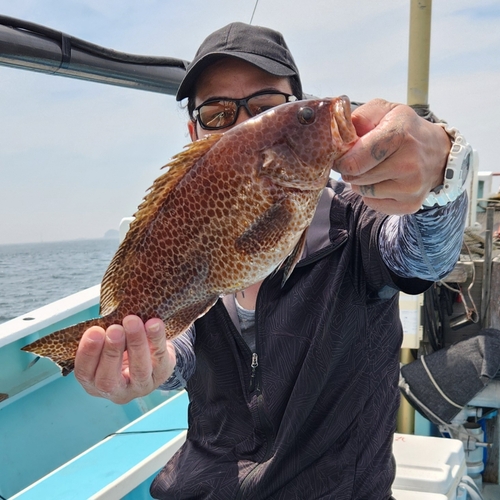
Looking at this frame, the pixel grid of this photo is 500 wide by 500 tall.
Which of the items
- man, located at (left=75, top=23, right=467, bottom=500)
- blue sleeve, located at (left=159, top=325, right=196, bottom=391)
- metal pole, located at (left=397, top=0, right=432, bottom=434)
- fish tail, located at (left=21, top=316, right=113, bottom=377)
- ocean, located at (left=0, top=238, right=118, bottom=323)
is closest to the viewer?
fish tail, located at (left=21, top=316, right=113, bottom=377)

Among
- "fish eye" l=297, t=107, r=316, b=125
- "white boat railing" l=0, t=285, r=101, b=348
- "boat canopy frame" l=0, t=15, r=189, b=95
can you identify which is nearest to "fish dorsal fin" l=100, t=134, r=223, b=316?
"fish eye" l=297, t=107, r=316, b=125

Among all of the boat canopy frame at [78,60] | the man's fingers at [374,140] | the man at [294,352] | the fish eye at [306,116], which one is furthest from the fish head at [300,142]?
the boat canopy frame at [78,60]

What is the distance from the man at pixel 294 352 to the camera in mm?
2016

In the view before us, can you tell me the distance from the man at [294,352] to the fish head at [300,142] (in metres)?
0.46

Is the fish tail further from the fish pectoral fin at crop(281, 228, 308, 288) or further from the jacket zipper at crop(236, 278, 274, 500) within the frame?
the jacket zipper at crop(236, 278, 274, 500)

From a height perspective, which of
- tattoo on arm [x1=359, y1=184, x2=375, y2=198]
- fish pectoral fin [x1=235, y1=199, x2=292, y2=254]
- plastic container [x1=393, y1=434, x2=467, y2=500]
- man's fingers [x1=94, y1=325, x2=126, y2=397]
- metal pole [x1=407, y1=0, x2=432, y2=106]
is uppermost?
metal pole [x1=407, y1=0, x2=432, y2=106]

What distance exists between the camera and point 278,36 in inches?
91.0

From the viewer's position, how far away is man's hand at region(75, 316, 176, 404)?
1532 millimetres

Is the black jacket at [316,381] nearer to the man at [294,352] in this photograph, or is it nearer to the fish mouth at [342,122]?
the man at [294,352]

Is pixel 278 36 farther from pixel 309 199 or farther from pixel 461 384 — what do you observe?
pixel 461 384

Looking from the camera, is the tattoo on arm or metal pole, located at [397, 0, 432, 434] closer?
the tattoo on arm

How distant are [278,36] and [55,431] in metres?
3.52

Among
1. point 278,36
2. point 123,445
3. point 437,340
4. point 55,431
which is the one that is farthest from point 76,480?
point 437,340

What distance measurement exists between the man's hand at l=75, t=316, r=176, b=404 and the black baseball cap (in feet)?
3.64
